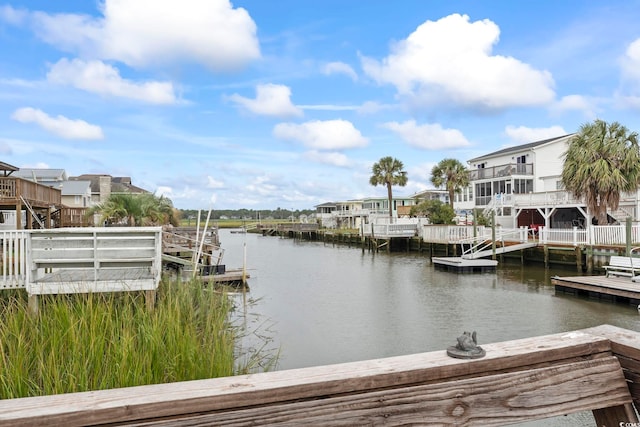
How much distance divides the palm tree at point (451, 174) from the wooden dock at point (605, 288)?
3129 centimetres

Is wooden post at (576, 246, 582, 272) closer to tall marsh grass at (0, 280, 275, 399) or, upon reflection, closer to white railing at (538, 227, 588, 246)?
white railing at (538, 227, 588, 246)

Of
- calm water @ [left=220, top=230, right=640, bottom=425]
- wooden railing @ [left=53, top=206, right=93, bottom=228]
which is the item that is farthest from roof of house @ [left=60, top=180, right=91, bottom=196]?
calm water @ [left=220, top=230, right=640, bottom=425]

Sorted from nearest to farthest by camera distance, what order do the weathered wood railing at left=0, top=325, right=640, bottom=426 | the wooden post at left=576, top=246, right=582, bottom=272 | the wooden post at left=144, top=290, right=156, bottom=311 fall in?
1. the weathered wood railing at left=0, top=325, right=640, bottom=426
2. the wooden post at left=144, top=290, right=156, bottom=311
3. the wooden post at left=576, top=246, right=582, bottom=272

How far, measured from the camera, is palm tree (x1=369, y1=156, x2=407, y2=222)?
5899 centimetres

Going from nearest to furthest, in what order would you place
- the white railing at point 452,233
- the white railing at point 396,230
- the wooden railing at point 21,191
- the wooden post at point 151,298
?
the wooden post at point 151,298, the wooden railing at point 21,191, the white railing at point 452,233, the white railing at point 396,230

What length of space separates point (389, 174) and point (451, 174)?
37.3ft

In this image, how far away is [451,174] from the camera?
161ft

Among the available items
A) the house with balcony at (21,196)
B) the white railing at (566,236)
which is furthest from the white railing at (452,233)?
the house with balcony at (21,196)

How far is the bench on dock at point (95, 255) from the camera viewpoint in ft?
27.7

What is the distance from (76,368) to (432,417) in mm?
3708

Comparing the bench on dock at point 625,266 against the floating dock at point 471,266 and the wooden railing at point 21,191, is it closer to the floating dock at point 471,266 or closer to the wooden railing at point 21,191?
the floating dock at point 471,266

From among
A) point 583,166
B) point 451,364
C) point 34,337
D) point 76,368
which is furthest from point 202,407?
point 583,166

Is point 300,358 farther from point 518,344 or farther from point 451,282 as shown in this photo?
point 451,282

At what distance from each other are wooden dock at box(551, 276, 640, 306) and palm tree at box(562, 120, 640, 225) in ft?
35.4
